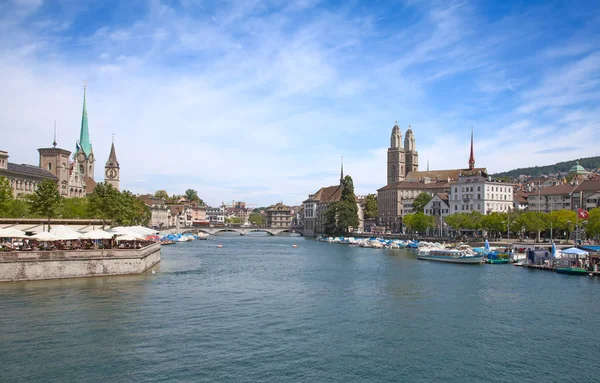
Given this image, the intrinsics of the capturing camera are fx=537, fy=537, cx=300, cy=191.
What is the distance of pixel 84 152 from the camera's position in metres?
151

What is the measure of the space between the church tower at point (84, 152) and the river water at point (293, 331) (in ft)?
371

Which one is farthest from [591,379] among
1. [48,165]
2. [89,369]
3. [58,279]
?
[48,165]

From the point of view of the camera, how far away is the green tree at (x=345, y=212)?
14562cm

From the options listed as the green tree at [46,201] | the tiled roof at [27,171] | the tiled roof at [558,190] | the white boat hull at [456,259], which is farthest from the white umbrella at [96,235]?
the tiled roof at [558,190]

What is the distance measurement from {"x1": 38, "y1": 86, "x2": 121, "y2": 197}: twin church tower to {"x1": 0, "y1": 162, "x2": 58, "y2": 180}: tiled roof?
126 inches

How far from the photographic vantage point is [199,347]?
2520cm

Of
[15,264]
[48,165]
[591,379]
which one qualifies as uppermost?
[48,165]

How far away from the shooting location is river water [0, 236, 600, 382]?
22438 millimetres

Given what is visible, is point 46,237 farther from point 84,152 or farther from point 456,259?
point 84,152

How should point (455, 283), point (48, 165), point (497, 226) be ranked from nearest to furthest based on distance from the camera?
point (455, 283) → point (497, 226) → point (48, 165)

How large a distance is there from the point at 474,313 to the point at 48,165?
106450 millimetres

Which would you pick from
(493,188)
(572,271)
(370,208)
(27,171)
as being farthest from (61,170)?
(370,208)

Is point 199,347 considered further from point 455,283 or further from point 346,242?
point 346,242

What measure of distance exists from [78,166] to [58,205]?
2788 inches
